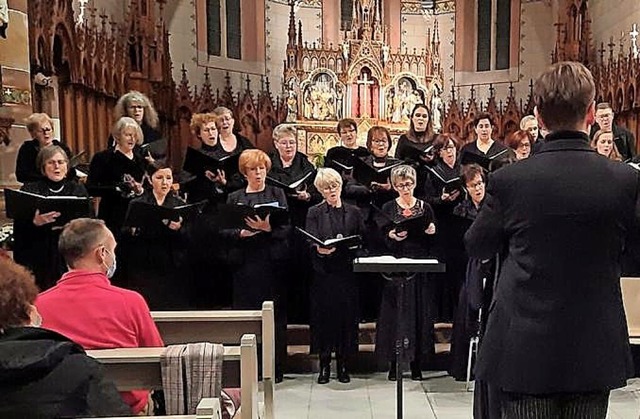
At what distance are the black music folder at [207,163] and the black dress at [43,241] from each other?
2.43ft

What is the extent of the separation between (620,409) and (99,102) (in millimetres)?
6406

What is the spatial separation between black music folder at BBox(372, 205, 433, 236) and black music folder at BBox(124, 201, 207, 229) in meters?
1.31

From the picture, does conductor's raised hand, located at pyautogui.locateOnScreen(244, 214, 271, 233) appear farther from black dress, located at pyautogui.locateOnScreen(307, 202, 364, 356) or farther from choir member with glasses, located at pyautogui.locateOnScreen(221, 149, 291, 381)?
black dress, located at pyautogui.locateOnScreen(307, 202, 364, 356)

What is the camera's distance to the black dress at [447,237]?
500 cm

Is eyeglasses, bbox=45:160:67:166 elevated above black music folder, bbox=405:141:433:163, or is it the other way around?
black music folder, bbox=405:141:433:163

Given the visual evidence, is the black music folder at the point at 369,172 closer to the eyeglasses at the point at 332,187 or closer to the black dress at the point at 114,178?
the eyeglasses at the point at 332,187

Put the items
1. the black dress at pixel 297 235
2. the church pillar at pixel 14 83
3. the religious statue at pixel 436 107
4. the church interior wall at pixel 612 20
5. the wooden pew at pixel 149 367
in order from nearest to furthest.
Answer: the wooden pew at pixel 149 367
the black dress at pixel 297 235
the church pillar at pixel 14 83
the church interior wall at pixel 612 20
the religious statue at pixel 436 107

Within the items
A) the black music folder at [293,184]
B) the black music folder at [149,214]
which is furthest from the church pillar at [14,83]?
the black music folder at [293,184]

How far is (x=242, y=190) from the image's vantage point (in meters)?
4.74

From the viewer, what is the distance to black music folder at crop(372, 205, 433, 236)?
178 inches

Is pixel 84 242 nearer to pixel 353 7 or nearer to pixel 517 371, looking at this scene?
pixel 517 371

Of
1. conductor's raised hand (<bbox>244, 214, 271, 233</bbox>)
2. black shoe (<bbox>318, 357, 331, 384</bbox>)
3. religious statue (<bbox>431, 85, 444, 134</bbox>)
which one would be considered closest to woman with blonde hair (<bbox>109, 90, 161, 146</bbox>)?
conductor's raised hand (<bbox>244, 214, 271, 233</bbox>)

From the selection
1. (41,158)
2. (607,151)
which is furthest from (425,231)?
(41,158)

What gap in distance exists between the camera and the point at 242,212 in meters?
4.48
